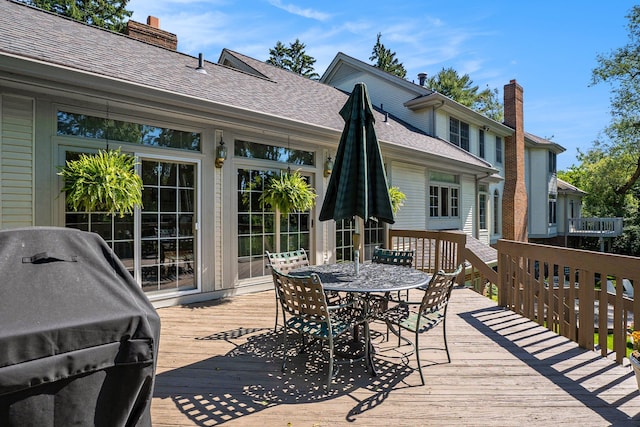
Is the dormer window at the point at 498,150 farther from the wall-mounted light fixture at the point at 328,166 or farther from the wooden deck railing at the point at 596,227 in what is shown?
the wall-mounted light fixture at the point at 328,166

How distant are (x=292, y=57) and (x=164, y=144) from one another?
25.7m

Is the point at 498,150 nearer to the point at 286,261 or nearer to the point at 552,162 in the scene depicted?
the point at 552,162

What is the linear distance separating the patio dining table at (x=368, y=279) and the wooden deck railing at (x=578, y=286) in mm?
1419

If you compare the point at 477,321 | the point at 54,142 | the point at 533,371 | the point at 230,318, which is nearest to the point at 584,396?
the point at 533,371

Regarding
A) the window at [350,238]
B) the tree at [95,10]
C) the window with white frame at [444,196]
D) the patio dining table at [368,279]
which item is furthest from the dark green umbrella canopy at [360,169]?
the tree at [95,10]

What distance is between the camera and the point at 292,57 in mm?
28438

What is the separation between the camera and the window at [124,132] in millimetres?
4441

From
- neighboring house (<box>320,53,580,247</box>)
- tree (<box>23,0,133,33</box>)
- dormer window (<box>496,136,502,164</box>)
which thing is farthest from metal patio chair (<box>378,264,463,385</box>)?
tree (<box>23,0,133,33</box>)

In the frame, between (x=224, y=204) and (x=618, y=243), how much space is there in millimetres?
25501

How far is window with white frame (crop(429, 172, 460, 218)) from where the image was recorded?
10.7m

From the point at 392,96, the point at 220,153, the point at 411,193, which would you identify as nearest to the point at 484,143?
the point at 392,96

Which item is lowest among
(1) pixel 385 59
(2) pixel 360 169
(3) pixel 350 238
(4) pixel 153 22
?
(3) pixel 350 238

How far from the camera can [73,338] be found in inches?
50.8

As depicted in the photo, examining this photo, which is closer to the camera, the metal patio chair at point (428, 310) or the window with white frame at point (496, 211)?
the metal patio chair at point (428, 310)
